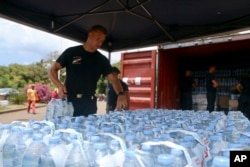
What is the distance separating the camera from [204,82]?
699 centimetres

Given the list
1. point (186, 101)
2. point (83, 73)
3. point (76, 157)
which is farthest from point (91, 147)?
point (186, 101)

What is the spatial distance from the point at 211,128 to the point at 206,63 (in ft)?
17.3

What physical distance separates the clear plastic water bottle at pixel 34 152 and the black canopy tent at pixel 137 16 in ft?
9.88

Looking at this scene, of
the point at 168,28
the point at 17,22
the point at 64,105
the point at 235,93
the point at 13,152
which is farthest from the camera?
the point at 235,93

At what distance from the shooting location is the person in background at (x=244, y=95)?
6367mm

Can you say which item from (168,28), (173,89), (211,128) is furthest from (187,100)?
(211,128)

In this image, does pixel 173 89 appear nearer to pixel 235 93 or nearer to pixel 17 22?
pixel 235 93

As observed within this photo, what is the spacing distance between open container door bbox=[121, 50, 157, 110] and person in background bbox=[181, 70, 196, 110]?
990 mm

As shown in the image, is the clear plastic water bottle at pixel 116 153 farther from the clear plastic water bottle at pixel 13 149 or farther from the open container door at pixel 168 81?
the open container door at pixel 168 81

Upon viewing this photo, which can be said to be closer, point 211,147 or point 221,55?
point 211,147

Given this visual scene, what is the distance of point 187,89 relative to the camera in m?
6.93

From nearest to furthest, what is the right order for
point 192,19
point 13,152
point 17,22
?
point 13,152
point 17,22
point 192,19

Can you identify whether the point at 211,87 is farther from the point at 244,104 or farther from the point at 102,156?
the point at 102,156

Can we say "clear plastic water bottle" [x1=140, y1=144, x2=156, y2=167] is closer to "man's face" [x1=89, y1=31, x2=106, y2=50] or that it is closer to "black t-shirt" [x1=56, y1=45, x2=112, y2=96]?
"black t-shirt" [x1=56, y1=45, x2=112, y2=96]
